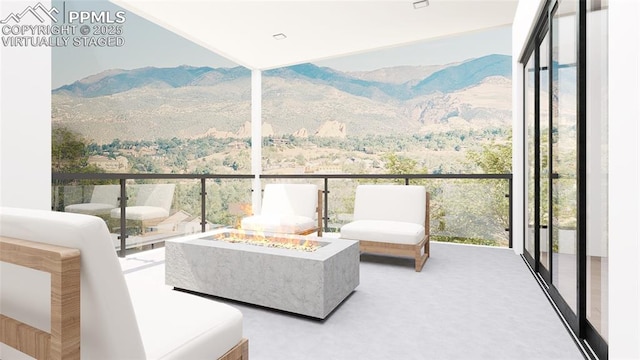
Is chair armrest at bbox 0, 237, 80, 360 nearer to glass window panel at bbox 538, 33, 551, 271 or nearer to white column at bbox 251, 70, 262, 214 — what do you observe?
glass window panel at bbox 538, 33, 551, 271

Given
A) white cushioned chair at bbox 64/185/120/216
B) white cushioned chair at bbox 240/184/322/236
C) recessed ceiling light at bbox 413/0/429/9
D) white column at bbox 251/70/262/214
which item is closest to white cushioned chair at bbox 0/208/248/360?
white cushioned chair at bbox 64/185/120/216

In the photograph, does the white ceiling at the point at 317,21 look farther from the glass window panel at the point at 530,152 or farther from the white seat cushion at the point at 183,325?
the white seat cushion at the point at 183,325

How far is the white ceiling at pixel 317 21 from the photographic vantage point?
4.27 meters

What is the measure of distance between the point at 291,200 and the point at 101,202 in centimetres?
228

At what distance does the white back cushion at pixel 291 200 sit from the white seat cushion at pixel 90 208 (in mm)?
1969

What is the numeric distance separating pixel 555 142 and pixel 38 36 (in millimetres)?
4163

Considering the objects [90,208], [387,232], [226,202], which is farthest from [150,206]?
[387,232]

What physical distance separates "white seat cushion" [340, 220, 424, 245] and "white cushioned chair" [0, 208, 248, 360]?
109 inches

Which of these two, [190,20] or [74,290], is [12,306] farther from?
[190,20]

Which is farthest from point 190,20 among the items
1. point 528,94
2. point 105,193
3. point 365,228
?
point 528,94

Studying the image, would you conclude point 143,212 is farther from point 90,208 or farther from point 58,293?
point 58,293

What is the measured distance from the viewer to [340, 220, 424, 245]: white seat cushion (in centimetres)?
356

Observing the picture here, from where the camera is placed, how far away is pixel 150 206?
164 inches
